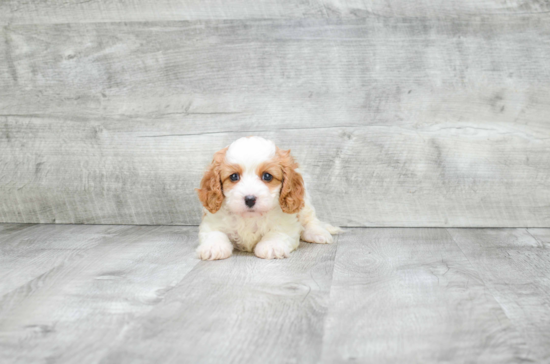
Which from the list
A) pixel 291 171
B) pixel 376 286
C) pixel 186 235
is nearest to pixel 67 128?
pixel 186 235

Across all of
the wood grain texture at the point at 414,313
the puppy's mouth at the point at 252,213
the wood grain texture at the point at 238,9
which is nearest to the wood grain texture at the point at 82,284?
the puppy's mouth at the point at 252,213

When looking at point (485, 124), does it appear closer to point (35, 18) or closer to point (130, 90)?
point (130, 90)

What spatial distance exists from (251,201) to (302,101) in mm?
851

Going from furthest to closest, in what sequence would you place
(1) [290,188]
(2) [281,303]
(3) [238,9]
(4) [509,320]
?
(3) [238,9] → (1) [290,188] → (2) [281,303] → (4) [509,320]

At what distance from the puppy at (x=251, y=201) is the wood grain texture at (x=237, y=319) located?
17 cm

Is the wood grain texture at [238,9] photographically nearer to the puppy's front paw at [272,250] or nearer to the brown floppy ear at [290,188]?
the brown floppy ear at [290,188]

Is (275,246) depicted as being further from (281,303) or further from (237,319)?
(237,319)

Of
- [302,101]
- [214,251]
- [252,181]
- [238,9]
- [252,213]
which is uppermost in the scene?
[238,9]

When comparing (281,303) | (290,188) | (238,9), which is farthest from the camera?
(238,9)

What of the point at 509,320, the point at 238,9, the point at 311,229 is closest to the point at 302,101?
the point at 238,9

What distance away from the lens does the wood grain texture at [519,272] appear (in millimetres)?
1315

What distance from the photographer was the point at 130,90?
2736 mm

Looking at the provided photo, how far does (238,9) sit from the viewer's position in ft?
8.61

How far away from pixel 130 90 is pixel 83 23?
41cm
